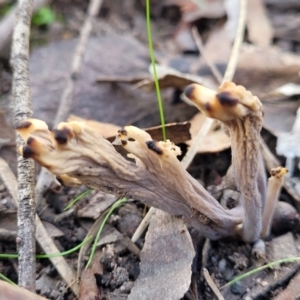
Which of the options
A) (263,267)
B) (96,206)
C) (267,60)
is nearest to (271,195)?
(263,267)

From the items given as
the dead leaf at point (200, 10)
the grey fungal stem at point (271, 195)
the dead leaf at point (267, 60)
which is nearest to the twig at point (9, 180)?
the grey fungal stem at point (271, 195)

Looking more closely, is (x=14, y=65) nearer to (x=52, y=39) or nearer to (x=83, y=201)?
(x=83, y=201)

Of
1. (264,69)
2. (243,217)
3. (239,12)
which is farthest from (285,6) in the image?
(243,217)

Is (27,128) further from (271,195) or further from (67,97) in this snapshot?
(67,97)

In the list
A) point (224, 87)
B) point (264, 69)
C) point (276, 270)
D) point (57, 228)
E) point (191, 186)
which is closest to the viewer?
point (224, 87)

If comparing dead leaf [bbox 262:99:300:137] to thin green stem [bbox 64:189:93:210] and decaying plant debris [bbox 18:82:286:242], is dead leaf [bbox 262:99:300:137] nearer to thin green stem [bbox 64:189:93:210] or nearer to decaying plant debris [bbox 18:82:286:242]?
decaying plant debris [bbox 18:82:286:242]

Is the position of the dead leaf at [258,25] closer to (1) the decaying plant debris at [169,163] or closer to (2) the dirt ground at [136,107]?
(2) the dirt ground at [136,107]

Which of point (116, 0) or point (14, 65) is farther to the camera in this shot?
point (116, 0)
